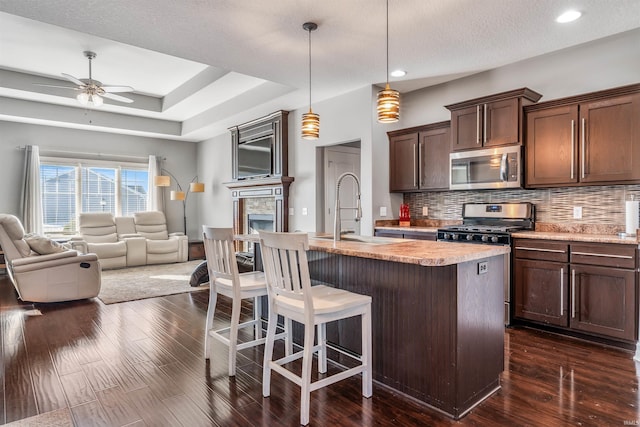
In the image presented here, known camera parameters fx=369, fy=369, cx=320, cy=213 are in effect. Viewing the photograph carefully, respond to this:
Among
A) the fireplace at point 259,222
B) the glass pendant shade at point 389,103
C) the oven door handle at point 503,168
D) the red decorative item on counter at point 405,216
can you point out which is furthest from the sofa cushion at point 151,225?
the oven door handle at point 503,168

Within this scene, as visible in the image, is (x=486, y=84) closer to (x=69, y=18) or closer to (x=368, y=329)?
(x=368, y=329)

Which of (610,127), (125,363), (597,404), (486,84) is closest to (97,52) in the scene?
(125,363)

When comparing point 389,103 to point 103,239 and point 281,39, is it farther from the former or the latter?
point 103,239

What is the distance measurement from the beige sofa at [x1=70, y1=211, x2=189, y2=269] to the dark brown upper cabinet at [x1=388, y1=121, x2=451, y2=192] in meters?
5.03

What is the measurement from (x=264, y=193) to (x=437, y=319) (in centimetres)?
475

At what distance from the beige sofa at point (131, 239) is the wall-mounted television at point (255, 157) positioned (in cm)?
225

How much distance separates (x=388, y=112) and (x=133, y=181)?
734 centimetres

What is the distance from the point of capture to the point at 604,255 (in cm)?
310

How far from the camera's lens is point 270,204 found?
22.1ft

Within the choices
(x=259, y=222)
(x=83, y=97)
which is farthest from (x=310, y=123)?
(x=259, y=222)

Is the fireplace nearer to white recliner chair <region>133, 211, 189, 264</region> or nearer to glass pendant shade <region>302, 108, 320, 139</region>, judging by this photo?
→ white recliner chair <region>133, 211, 189, 264</region>

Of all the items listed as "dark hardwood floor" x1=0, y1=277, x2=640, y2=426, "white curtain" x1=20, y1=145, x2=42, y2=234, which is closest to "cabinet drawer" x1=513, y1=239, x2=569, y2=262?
"dark hardwood floor" x1=0, y1=277, x2=640, y2=426

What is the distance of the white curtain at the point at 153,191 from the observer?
842cm

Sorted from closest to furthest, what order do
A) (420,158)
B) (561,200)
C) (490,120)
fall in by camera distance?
(561,200) → (490,120) → (420,158)
